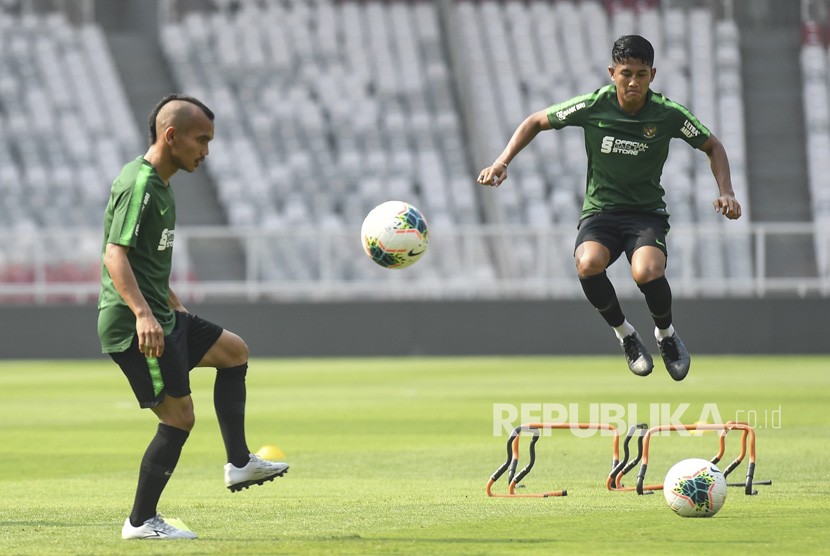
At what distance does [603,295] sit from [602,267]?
0.36 m

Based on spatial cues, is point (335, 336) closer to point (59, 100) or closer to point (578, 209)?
point (578, 209)

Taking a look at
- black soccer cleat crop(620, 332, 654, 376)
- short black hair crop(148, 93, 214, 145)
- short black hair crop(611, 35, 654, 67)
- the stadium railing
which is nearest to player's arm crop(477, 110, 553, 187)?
short black hair crop(611, 35, 654, 67)

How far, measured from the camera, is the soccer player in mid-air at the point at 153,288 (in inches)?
286

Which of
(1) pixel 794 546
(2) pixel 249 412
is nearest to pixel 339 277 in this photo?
(2) pixel 249 412

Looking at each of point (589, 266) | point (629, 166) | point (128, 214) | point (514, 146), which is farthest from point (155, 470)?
point (629, 166)

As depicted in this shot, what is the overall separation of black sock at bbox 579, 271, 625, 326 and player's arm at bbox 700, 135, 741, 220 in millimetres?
937

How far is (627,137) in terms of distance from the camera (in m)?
10.2

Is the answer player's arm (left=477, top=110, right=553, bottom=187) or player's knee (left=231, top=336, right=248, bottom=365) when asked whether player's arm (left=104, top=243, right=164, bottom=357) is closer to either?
player's knee (left=231, top=336, right=248, bottom=365)

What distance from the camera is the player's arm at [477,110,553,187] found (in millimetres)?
9641

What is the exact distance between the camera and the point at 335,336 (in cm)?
2747

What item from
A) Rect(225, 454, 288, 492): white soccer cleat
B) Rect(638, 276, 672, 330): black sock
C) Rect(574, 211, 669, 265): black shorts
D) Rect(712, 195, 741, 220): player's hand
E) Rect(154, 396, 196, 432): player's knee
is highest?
Rect(712, 195, 741, 220): player's hand

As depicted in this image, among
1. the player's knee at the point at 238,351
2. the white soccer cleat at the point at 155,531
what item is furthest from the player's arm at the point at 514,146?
the white soccer cleat at the point at 155,531

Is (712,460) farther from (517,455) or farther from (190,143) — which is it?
(190,143)

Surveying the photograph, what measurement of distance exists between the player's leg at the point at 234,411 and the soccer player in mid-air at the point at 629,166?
252 cm
